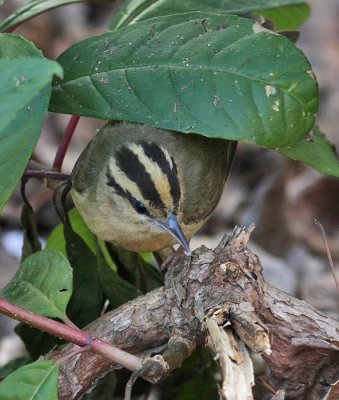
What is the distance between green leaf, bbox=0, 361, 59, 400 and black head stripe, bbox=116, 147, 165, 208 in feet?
3.76

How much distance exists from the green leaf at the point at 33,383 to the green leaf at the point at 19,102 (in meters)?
0.45

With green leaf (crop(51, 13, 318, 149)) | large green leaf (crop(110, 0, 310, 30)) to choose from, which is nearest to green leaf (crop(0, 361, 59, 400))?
green leaf (crop(51, 13, 318, 149))

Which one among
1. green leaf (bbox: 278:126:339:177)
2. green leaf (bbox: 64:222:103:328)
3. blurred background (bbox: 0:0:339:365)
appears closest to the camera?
green leaf (bbox: 278:126:339:177)

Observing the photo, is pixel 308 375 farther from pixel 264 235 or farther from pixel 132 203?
pixel 264 235

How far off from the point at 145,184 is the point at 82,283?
0.52 metres

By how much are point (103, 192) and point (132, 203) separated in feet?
0.64

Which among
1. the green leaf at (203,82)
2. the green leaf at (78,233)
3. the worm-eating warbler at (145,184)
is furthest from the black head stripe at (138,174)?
the green leaf at (78,233)

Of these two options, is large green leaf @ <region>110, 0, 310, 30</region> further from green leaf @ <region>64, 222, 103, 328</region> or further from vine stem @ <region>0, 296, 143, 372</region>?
vine stem @ <region>0, 296, 143, 372</region>

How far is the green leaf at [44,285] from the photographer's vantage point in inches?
96.3

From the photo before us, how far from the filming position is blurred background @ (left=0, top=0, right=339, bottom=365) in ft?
18.5

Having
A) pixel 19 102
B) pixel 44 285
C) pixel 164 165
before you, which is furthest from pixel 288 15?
pixel 19 102

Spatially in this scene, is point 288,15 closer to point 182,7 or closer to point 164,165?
point 182,7

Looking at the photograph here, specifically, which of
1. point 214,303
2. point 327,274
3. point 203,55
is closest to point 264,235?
point 327,274

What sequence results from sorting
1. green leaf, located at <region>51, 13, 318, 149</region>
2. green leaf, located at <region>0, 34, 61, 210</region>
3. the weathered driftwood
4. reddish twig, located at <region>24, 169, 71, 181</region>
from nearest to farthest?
green leaf, located at <region>0, 34, 61, 210</region>, the weathered driftwood, green leaf, located at <region>51, 13, 318, 149</region>, reddish twig, located at <region>24, 169, 71, 181</region>
